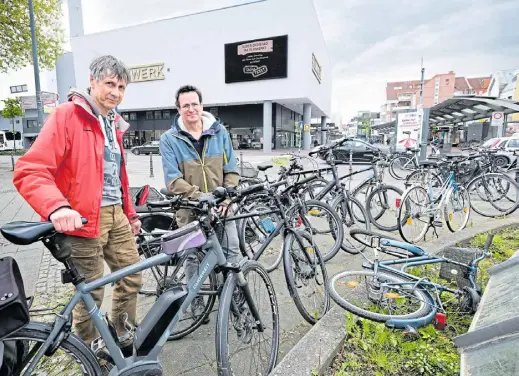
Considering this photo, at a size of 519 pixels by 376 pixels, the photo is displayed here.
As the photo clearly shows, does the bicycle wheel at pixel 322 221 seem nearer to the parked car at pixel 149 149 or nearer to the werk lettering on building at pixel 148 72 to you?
the parked car at pixel 149 149

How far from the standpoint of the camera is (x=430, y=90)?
58719 mm

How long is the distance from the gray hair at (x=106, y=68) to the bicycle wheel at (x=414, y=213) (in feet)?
13.0

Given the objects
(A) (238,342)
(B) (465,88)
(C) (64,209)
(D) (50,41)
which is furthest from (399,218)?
(B) (465,88)

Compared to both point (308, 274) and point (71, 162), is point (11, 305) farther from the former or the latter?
point (308, 274)

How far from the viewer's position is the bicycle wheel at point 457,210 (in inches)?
189

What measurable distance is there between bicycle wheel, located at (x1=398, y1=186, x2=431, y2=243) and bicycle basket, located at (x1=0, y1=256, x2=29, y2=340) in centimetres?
433

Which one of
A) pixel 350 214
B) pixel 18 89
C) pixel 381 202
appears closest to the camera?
pixel 350 214

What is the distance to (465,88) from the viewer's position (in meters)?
72.1

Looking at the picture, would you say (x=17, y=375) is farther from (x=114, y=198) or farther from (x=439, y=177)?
(x=439, y=177)

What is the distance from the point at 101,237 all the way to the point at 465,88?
296 feet

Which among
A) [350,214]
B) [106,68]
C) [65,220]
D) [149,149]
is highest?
[106,68]

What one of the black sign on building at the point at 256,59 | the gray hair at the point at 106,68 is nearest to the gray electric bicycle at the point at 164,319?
the gray hair at the point at 106,68

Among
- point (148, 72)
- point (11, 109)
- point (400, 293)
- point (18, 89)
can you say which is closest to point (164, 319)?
point (400, 293)

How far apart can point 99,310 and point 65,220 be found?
23.2 inches
